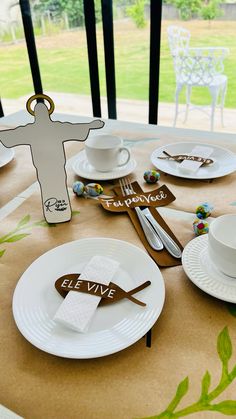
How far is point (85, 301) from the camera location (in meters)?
0.43

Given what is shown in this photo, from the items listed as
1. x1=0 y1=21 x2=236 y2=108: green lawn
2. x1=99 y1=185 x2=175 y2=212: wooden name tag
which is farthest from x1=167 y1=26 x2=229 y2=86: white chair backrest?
x1=99 y1=185 x2=175 y2=212: wooden name tag

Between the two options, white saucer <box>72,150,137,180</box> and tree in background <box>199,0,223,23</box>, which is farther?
tree in background <box>199,0,223,23</box>

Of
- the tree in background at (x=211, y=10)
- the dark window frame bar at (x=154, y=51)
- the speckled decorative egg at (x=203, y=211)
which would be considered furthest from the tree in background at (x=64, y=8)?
the speckled decorative egg at (x=203, y=211)

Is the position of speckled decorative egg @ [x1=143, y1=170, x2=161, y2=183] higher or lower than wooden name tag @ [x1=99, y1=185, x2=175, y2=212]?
higher

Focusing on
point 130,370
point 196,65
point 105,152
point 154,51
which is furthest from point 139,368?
point 196,65

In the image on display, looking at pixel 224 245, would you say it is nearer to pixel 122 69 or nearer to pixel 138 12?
pixel 138 12

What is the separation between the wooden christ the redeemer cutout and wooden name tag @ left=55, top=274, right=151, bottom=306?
0.20 meters

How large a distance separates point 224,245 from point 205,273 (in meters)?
0.06

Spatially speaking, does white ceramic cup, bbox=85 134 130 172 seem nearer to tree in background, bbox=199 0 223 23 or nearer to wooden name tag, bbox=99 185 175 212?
wooden name tag, bbox=99 185 175 212

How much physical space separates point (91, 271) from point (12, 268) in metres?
0.14

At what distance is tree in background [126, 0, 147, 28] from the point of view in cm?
278

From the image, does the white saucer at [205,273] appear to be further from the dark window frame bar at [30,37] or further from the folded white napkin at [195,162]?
the dark window frame bar at [30,37]

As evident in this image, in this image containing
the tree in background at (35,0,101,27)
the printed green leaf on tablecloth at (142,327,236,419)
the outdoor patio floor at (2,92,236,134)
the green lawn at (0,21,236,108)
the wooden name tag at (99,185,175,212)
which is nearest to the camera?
the printed green leaf on tablecloth at (142,327,236,419)

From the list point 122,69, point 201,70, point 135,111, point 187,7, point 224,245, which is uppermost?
point 187,7
